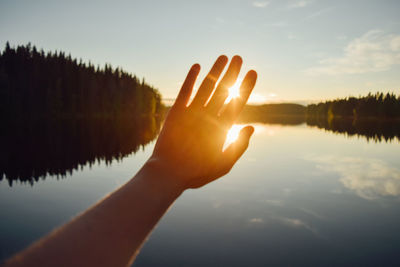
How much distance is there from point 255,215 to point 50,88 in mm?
84814

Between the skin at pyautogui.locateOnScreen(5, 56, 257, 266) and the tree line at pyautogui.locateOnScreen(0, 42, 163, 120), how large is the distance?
8731 cm

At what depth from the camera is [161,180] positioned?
161 cm

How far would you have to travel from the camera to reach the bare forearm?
3.55 ft

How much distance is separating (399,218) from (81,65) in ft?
374

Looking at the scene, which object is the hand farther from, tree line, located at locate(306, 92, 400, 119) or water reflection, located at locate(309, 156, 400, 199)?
tree line, located at locate(306, 92, 400, 119)

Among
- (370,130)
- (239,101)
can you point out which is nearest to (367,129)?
(370,130)

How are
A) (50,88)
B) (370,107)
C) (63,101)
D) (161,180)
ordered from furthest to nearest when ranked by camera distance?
(370,107)
(63,101)
(50,88)
(161,180)

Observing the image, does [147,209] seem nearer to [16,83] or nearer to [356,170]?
[356,170]

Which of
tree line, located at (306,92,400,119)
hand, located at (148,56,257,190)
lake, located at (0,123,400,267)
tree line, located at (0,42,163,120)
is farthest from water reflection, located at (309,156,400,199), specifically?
tree line, located at (306,92,400,119)

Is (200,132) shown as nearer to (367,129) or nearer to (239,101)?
(239,101)

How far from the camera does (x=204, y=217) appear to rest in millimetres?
10945

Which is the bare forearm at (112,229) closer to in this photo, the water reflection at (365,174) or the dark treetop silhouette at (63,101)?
the water reflection at (365,174)

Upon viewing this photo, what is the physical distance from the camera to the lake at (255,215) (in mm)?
8094

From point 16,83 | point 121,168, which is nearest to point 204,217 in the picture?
point 121,168
